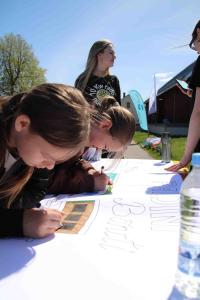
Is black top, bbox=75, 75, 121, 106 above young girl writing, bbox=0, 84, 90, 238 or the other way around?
above

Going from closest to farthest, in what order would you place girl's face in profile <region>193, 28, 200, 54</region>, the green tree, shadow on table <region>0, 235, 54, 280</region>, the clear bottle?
shadow on table <region>0, 235, 54, 280</region> → girl's face in profile <region>193, 28, 200, 54</region> → the clear bottle → the green tree

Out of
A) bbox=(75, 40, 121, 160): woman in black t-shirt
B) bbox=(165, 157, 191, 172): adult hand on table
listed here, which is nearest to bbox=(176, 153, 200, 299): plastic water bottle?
bbox=(165, 157, 191, 172): adult hand on table

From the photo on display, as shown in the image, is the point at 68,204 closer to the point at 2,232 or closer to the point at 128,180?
the point at 2,232

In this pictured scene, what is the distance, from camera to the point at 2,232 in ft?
3.66

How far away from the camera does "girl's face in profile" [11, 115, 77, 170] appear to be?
1.14 meters

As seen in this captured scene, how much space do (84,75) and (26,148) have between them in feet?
6.14

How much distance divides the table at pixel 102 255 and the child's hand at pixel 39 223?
0.07 ft

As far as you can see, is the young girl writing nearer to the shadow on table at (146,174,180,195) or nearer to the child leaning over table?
the child leaning over table

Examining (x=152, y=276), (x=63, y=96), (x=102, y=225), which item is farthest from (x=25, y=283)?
(x=63, y=96)

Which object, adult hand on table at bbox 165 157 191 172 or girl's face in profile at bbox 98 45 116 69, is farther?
girl's face in profile at bbox 98 45 116 69

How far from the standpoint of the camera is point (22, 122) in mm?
1136

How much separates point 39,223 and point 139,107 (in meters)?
8.47

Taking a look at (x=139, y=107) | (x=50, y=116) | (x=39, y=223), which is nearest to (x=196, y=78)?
(x=50, y=116)

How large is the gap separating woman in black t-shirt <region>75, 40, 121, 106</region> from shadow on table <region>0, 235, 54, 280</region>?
6.24ft
